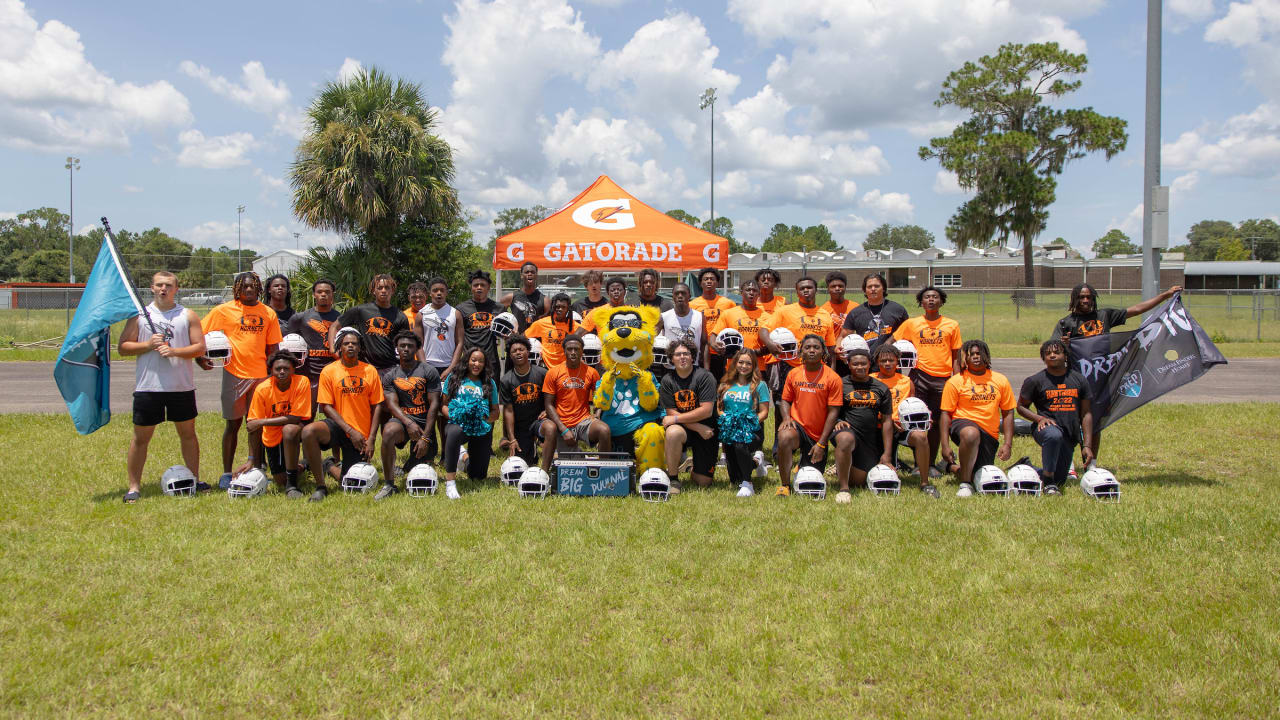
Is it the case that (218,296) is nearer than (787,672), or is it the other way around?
(787,672)

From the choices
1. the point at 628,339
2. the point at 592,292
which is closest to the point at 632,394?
the point at 628,339

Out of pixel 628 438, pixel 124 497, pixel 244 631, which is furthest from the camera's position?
pixel 628 438

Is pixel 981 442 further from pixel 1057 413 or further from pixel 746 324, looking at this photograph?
pixel 746 324

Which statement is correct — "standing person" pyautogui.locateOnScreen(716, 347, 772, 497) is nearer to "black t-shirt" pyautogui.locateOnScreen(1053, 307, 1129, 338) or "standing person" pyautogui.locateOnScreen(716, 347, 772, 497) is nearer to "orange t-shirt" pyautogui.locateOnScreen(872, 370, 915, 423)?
"orange t-shirt" pyautogui.locateOnScreen(872, 370, 915, 423)

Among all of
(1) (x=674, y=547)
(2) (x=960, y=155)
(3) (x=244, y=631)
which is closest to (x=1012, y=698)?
(1) (x=674, y=547)

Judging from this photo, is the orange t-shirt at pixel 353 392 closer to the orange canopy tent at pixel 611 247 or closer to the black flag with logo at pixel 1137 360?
the orange canopy tent at pixel 611 247

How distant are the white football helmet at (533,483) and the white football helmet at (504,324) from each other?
175 cm

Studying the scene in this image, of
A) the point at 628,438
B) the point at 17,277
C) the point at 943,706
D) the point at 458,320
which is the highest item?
the point at 17,277

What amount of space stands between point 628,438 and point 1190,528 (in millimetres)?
4387

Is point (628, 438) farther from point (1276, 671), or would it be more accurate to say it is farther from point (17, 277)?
point (17, 277)

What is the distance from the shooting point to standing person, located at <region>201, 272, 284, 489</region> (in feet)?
23.7

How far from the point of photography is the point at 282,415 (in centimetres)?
696

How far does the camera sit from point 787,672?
3.79 meters

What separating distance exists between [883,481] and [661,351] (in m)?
2.25
